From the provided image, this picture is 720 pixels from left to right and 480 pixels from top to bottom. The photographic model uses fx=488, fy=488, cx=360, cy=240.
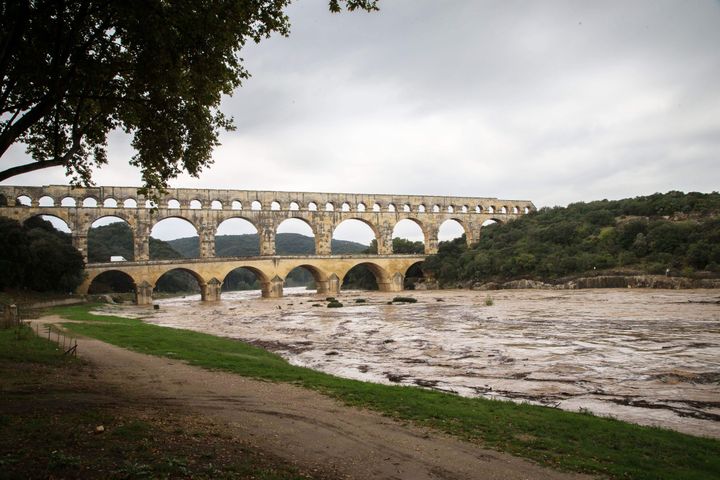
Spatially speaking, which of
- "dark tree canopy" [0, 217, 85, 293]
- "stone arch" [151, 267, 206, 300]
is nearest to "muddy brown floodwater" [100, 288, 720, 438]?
"dark tree canopy" [0, 217, 85, 293]

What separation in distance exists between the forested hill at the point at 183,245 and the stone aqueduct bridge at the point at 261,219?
15.5 meters

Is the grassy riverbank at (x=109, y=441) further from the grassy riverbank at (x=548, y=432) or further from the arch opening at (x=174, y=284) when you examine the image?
the arch opening at (x=174, y=284)

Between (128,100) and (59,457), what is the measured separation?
24.0 ft

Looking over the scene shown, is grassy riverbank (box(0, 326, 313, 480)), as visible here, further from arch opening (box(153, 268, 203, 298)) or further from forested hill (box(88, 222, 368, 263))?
arch opening (box(153, 268, 203, 298))

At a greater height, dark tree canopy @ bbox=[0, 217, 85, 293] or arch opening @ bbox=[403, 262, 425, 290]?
dark tree canopy @ bbox=[0, 217, 85, 293]

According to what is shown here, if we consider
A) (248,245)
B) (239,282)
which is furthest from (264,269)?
(248,245)

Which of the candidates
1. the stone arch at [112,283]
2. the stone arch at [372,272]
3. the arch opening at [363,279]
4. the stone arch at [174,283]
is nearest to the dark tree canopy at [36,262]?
the stone arch at [112,283]

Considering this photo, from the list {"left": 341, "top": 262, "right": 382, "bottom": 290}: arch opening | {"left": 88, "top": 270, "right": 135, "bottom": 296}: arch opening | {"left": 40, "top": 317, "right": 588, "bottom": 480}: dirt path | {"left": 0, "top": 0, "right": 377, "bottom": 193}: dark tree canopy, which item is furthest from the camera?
{"left": 341, "top": 262, "right": 382, "bottom": 290}: arch opening

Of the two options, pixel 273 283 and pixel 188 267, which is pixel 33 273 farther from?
pixel 273 283

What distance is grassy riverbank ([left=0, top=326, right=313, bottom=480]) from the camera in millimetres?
4324

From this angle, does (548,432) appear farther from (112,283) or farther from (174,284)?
(174,284)

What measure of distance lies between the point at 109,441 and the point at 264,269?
44917mm

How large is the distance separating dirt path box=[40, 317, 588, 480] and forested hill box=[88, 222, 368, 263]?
5782 centimetres

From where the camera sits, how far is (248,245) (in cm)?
14225
